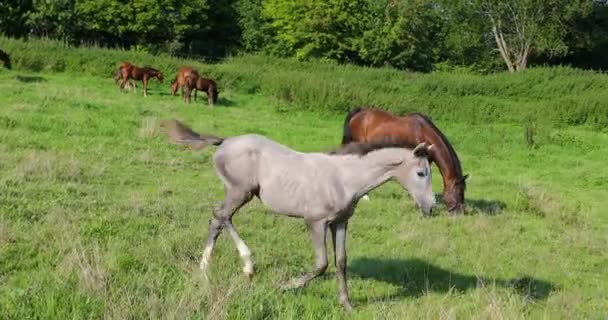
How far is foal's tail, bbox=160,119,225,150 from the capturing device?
5977 millimetres

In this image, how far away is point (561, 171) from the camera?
52.9ft

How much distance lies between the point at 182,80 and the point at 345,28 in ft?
74.0

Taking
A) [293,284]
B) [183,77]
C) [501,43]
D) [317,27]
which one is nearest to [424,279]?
[293,284]

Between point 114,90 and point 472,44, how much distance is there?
28.9m

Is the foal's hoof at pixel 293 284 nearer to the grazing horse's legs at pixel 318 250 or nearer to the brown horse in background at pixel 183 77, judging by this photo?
the grazing horse's legs at pixel 318 250

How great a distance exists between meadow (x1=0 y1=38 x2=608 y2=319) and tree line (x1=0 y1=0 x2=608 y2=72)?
20.9 metres

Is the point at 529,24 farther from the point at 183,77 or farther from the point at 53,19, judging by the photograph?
the point at 53,19

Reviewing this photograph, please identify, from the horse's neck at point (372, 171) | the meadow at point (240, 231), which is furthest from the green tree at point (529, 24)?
the horse's neck at point (372, 171)

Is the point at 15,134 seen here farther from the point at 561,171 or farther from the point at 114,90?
the point at 561,171

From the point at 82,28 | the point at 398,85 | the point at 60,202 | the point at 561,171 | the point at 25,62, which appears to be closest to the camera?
the point at 60,202

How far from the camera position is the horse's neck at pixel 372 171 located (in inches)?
213

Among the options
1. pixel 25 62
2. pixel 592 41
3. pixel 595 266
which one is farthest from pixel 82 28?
pixel 595 266

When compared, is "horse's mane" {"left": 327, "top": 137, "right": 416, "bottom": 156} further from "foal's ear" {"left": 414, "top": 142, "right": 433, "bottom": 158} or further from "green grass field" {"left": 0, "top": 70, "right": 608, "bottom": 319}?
"green grass field" {"left": 0, "top": 70, "right": 608, "bottom": 319}

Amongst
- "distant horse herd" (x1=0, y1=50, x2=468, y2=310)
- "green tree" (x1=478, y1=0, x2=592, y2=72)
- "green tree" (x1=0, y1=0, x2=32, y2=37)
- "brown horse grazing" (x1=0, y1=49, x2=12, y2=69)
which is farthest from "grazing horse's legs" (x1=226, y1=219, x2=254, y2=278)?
"green tree" (x1=478, y1=0, x2=592, y2=72)
